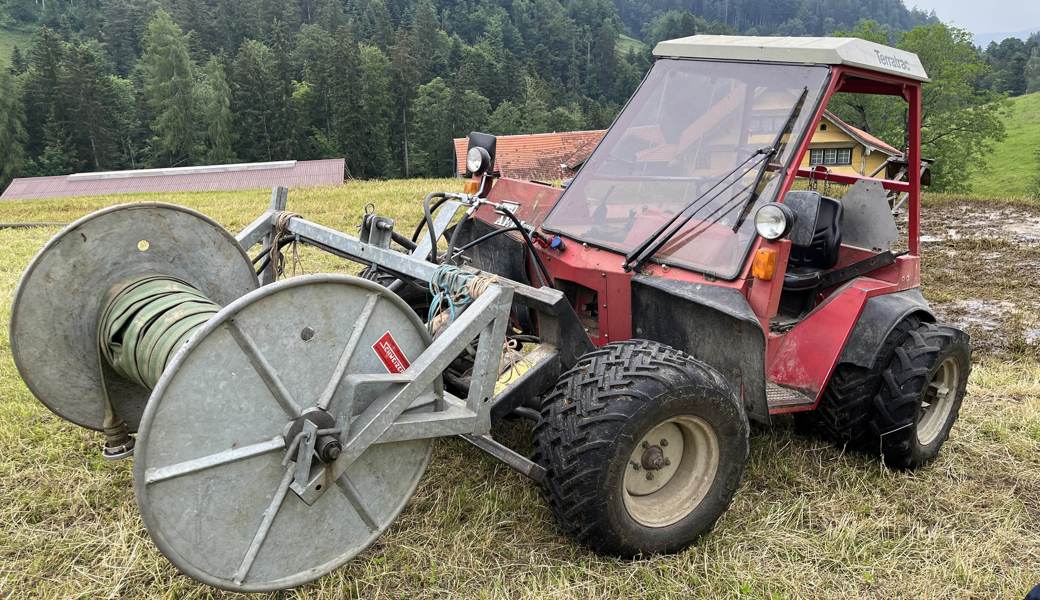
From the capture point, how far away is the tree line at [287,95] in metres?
39.7

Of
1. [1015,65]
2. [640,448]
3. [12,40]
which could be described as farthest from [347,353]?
[1015,65]

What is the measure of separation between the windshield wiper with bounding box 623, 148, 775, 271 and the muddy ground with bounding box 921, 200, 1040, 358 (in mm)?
3939

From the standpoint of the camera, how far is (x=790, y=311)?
4.56 meters

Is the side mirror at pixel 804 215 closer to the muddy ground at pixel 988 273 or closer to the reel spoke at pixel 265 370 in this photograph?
the reel spoke at pixel 265 370

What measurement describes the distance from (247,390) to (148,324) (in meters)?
0.84

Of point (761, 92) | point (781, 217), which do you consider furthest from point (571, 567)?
point (761, 92)

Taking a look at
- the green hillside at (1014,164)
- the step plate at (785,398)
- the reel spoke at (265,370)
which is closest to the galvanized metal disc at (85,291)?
the reel spoke at (265,370)

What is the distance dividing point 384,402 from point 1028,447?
3.79 metres

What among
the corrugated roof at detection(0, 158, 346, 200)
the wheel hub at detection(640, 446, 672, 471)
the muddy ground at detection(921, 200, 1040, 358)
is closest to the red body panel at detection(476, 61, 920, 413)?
the wheel hub at detection(640, 446, 672, 471)

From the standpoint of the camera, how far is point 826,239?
15.0ft

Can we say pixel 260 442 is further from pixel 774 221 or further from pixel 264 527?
pixel 774 221

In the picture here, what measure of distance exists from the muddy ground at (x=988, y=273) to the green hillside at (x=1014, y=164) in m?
30.9

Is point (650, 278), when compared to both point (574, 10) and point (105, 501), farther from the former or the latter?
point (574, 10)

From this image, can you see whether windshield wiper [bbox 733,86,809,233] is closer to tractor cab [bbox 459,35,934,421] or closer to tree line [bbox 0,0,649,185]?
tractor cab [bbox 459,35,934,421]
